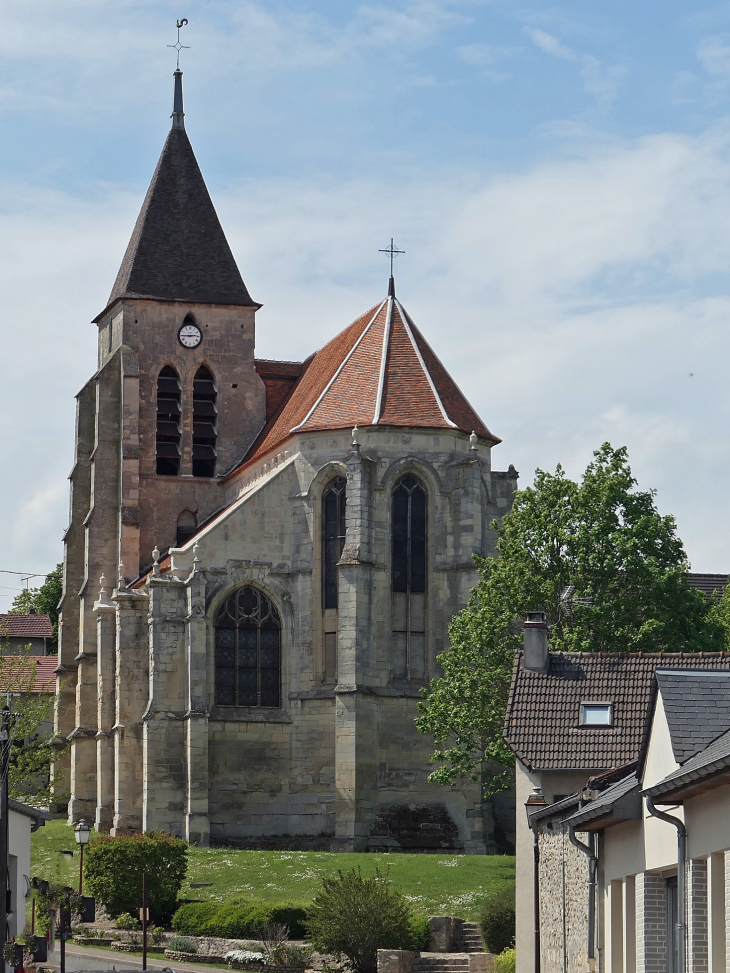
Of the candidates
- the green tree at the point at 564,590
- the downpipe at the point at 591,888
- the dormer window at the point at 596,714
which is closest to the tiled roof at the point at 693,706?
the downpipe at the point at 591,888

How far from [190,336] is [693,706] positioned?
46357 mm

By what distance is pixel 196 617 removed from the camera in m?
55.1

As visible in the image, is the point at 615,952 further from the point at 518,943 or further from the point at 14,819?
the point at 14,819

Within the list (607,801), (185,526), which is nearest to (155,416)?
(185,526)

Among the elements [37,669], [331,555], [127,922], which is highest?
[331,555]

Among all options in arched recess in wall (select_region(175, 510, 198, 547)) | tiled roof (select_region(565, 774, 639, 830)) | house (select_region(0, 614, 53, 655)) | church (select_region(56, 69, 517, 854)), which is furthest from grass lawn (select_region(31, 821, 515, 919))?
house (select_region(0, 614, 53, 655))

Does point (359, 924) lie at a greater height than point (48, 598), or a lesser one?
lesser

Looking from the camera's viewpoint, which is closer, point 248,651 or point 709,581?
point 248,651

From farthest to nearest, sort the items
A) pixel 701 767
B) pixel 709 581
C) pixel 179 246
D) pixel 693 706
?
pixel 709 581
pixel 179 246
pixel 693 706
pixel 701 767

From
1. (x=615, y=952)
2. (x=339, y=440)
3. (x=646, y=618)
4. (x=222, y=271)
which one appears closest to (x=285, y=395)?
(x=222, y=271)

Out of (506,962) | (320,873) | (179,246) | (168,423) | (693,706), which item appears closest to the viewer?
(693,706)

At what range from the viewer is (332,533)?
55.9 metres

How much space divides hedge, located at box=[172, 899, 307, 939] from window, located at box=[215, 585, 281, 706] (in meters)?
14.1

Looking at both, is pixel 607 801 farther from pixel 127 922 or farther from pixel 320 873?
pixel 320 873
